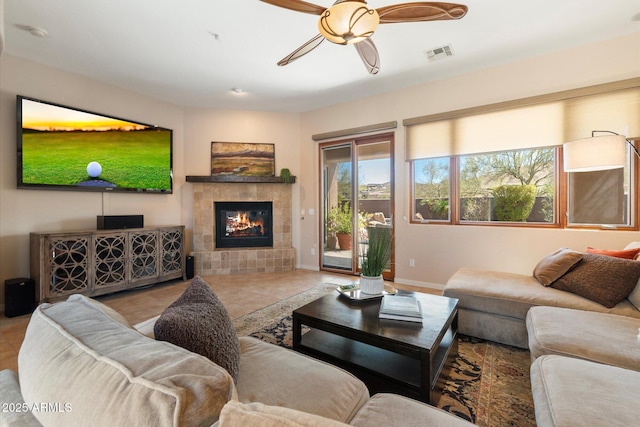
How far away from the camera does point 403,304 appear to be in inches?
70.1

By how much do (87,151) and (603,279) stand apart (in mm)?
5290

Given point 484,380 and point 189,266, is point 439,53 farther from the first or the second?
point 189,266

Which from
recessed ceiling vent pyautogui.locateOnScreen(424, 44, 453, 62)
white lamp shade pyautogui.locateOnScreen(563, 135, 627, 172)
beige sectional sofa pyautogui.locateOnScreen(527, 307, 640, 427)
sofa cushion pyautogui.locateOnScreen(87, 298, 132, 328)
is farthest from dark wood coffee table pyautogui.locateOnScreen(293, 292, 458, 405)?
recessed ceiling vent pyautogui.locateOnScreen(424, 44, 453, 62)

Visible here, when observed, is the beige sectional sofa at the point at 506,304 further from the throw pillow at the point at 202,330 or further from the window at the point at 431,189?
the throw pillow at the point at 202,330

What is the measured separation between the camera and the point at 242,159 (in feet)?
15.4

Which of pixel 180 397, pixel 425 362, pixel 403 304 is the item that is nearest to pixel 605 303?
pixel 403 304

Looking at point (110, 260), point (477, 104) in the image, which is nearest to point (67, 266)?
point (110, 260)

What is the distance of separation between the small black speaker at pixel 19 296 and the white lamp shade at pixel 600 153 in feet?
17.3

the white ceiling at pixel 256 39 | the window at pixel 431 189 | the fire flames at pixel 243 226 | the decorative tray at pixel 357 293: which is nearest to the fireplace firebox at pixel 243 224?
the fire flames at pixel 243 226

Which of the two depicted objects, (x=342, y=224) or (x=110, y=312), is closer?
(x=110, y=312)

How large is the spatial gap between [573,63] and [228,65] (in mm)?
3756

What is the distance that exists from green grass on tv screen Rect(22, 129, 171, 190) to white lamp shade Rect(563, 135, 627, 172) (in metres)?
4.90

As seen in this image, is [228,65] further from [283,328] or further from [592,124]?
[592,124]

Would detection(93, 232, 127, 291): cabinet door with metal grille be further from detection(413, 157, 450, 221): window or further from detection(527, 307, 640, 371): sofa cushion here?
detection(527, 307, 640, 371): sofa cushion
